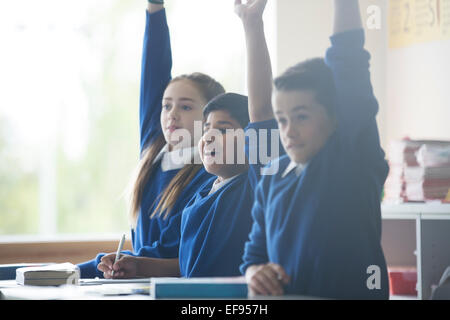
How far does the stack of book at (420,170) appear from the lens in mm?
1229

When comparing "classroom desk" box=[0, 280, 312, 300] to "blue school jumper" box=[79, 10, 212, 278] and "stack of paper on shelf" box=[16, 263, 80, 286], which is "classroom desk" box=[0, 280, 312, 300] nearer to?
"stack of paper on shelf" box=[16, 263, 80, 286]

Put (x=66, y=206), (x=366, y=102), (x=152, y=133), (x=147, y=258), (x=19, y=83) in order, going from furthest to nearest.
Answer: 1. (x=66, y=206)
2. (x=19, y=83)
3. (x=152, y=133)
4. (x=147, y=258)
5. (x=366, y=102)

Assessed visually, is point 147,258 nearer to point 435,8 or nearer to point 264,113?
point 264,113

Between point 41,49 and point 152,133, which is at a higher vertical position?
point 41,49

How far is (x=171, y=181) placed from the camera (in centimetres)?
108

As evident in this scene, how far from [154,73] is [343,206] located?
54 centimetres

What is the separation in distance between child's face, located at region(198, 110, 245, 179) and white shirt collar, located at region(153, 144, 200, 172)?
0.10 meters

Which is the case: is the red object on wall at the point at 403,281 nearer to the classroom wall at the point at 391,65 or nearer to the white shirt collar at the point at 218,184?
the classroom wall at the point at 391,65

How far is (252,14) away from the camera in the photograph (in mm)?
882

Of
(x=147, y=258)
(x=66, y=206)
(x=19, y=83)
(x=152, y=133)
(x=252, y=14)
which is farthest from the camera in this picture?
(x=66, y=206)

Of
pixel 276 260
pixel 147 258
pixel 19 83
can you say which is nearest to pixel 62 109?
pixel 19 83

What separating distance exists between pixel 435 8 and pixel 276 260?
49 cm

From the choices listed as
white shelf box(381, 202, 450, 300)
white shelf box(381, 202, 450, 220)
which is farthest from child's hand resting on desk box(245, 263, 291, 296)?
white shelf box(381, 202, 450, 220)
